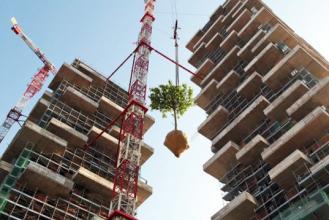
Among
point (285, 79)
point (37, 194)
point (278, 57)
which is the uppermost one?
point (278, 57)

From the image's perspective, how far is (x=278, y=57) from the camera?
42.3 metres

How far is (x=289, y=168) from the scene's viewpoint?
30.7 meters

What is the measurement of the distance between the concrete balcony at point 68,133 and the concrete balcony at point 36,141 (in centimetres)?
185

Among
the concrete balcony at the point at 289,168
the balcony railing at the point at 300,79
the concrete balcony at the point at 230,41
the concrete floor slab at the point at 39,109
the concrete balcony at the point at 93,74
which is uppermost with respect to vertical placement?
the concrete balcony at the point at 230,41

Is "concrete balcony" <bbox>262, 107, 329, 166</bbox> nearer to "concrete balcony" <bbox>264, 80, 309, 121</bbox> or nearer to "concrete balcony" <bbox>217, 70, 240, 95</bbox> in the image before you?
"concrete balcony" <bbox>264, 80, 309, 121</bbox>

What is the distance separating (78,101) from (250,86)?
18.6 m

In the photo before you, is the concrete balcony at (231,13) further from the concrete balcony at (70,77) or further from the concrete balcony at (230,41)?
the concrete balcony at (70,77)

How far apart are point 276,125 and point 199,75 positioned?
19.4 meters

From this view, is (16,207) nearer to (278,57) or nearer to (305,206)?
(305,206)

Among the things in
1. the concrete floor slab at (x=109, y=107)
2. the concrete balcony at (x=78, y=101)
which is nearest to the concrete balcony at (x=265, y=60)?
the concrete floor slab at (x=109, y=107)

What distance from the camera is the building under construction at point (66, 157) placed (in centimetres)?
3494

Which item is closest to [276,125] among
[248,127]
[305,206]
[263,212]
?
[248,127]

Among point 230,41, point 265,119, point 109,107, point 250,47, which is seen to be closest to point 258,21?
point 230,41

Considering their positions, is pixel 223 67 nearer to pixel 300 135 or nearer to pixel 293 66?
pixel 293 66
